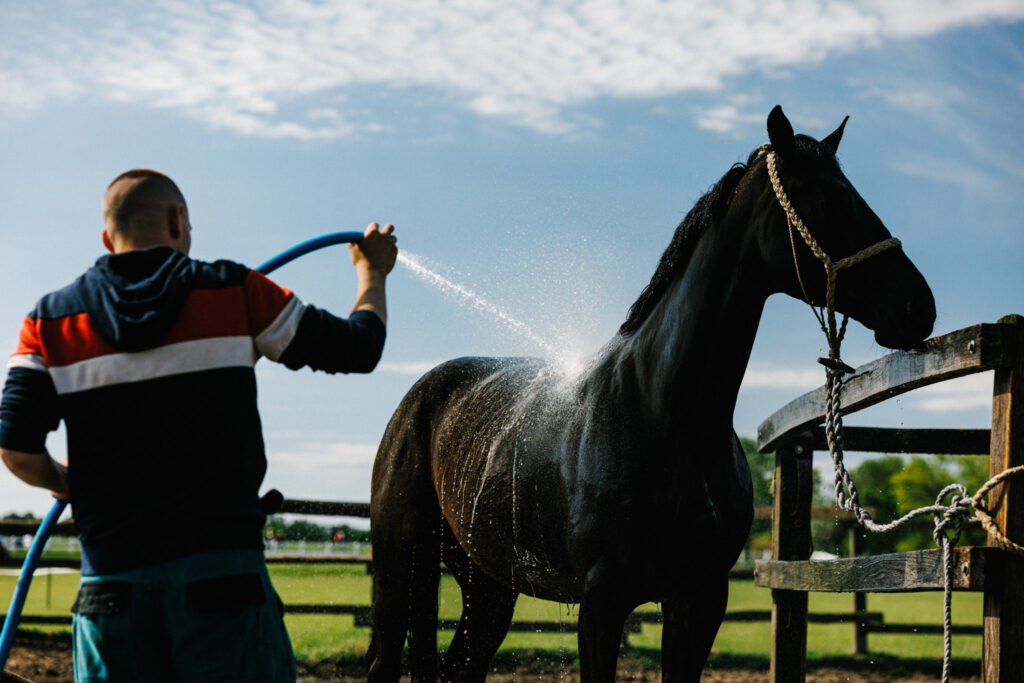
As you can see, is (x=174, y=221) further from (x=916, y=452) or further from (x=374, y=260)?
(x=916, y=452)

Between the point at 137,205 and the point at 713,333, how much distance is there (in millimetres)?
1853

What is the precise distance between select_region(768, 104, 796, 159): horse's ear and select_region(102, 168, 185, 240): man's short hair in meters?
1.90

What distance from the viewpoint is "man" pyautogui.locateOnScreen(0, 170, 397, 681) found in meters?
1.85

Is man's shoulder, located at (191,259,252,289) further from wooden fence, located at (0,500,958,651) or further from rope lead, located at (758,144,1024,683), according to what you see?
wooden fence, located at (0,500,958,651)

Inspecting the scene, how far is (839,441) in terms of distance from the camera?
3281 mm

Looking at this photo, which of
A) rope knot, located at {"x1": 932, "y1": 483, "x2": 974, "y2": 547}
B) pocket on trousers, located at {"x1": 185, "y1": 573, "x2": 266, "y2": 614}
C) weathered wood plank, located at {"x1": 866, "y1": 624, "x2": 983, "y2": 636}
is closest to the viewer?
pocket on trousers, located at {"x1": 185, "y1": 573, "x2": 266, "y2": 614}

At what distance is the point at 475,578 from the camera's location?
4754mm

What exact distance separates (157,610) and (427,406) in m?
2.97

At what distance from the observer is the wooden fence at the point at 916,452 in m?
2.58

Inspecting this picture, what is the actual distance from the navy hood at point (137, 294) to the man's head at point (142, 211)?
6 cm

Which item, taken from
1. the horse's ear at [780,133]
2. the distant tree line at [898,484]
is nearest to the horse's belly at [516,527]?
the horse's ear at [780,133]

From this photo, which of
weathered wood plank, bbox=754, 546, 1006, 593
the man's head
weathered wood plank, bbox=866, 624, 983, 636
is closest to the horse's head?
weathered wood plank, bbox=754, 546, 1006, 593

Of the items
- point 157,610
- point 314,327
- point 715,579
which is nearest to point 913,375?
point 715,579

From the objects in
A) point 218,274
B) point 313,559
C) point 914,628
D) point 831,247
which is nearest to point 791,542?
point 831,247
